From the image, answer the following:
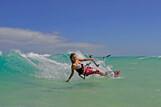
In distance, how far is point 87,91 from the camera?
13.1 metres

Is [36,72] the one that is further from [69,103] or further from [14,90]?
[69,103]

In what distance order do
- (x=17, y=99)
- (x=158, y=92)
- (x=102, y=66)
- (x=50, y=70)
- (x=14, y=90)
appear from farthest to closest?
(x=50, y=70) → (x=102, y=66) → (x=14, y=90) → (x=158, y=92) → (x=17, y=99)

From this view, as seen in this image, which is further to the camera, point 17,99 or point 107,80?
point 107,80

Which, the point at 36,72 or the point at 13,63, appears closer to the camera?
the point at 36,72

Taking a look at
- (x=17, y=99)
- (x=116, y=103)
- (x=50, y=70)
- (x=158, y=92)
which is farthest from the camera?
(x=50, y=70)

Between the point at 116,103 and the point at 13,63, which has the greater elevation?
the point at 13,63

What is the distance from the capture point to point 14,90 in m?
13.4

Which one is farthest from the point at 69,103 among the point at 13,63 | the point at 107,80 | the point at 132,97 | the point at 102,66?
the point at 13,63

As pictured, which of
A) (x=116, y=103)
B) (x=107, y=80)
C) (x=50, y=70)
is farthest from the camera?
(x=50, y=70)

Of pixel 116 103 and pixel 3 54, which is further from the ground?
pixel 3 54

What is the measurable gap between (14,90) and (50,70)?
25.2 feet

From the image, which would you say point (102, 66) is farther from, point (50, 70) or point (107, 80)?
point (50, 70)

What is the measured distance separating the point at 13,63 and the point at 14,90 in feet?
38.9

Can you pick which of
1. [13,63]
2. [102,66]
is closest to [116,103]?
[102,66]
